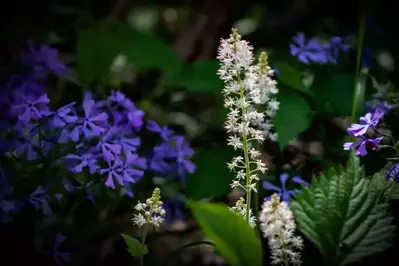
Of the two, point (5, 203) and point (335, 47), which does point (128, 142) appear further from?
point (335, 47)

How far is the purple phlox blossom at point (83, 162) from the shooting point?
28.5 inches

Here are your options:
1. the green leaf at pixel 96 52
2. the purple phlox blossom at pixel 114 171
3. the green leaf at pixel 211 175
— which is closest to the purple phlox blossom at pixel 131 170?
the purple phlox blossom at pixel 114 171

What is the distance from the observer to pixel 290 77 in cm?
92

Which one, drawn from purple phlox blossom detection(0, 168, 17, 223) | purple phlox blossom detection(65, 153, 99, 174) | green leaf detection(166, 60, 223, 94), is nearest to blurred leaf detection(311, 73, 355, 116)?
green leaf detection(166, 60, 223, 94)

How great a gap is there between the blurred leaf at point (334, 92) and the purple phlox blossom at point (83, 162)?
389 millimetres

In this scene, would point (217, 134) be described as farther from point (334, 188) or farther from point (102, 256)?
point (334, 188)

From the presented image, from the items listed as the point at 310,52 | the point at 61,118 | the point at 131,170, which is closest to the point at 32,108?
the point at 61,118

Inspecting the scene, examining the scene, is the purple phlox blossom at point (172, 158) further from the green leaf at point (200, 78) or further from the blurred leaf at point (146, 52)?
the blurred leaf at point (146, 52)

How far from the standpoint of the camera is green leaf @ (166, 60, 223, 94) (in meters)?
1.02

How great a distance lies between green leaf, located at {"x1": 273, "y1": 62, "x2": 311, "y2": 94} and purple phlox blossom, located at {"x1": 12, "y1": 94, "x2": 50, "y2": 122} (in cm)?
36

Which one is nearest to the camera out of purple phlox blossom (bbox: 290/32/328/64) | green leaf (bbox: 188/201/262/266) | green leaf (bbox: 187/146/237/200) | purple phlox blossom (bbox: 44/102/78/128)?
green leaf (bbox: 188/201/262/266)

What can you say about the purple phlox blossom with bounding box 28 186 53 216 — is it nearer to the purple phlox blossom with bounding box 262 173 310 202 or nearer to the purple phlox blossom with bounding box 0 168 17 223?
the purple phlox blossom with bounding box 0 168 17 223

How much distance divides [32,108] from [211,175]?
0.30 metres

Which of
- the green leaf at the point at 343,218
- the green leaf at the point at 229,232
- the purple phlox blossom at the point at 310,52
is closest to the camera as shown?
the green leaf at the point at 229,232
